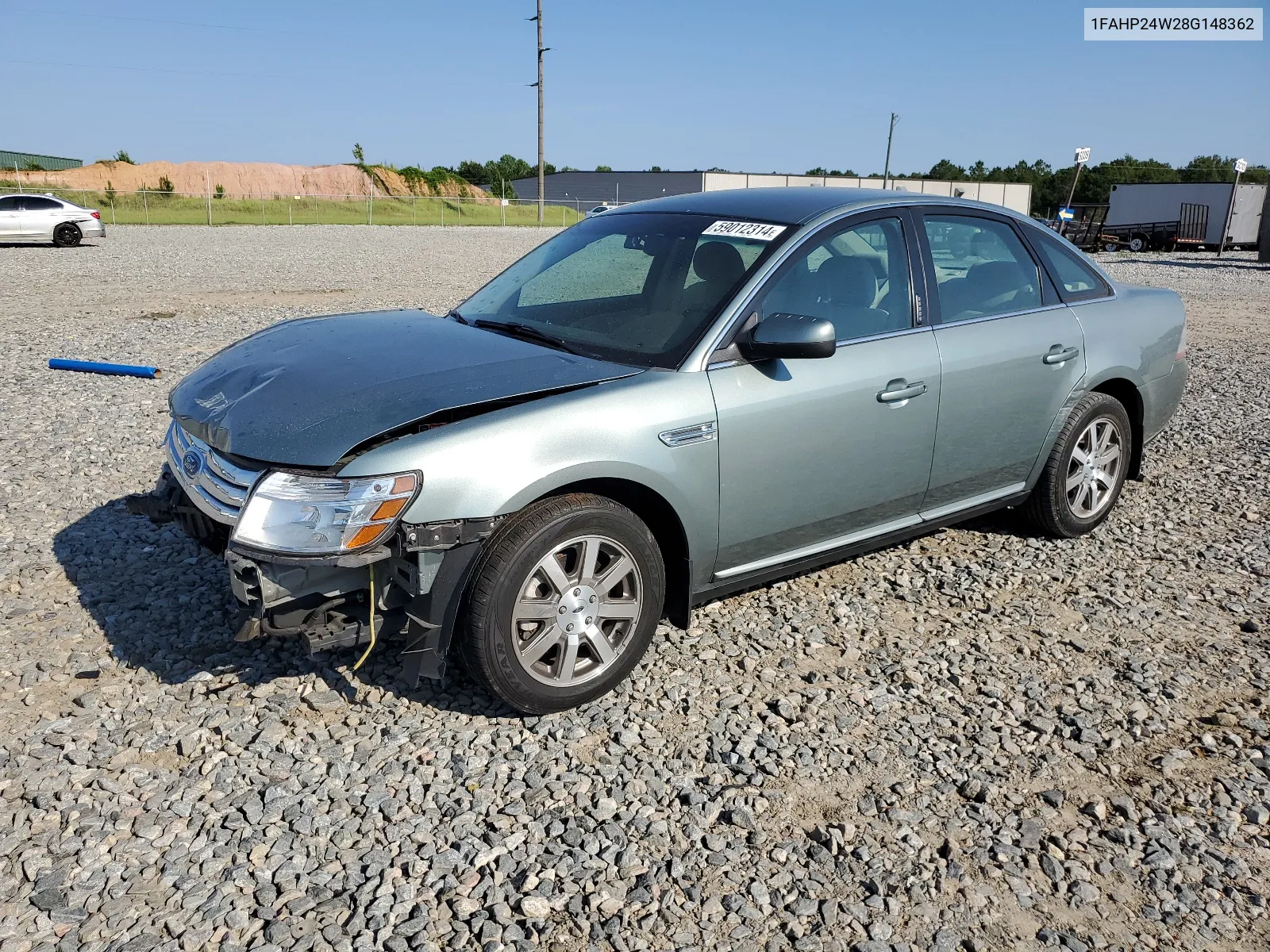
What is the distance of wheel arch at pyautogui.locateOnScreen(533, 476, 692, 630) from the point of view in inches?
137

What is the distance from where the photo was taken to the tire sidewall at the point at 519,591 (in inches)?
127

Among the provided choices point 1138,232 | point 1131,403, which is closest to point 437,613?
point 1131,403

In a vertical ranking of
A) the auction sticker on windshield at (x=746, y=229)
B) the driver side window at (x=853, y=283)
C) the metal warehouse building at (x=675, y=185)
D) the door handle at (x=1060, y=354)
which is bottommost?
the door handle at (x=1060, y=354)

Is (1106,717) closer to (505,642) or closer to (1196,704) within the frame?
(1196,704)

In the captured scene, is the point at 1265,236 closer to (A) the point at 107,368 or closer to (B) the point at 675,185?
(A) the point at 107,368

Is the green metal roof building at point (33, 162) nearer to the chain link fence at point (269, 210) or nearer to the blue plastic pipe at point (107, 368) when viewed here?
the chain link fence at point (269, 210)

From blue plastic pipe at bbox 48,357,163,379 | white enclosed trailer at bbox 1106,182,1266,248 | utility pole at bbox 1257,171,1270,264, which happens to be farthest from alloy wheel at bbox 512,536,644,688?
white enclosed trailer at bbox 1106,182,1266,248

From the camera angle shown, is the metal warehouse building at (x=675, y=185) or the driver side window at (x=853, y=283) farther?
the metal warehouse building at (x=675, y=185)

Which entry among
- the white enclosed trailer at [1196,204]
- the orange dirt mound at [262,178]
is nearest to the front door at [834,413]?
the white enclosed trailer at [1196,204]

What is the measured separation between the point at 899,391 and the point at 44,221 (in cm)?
2735

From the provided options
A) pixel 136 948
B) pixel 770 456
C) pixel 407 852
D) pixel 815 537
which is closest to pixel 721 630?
pixel 815 537

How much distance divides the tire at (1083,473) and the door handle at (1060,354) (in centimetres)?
30

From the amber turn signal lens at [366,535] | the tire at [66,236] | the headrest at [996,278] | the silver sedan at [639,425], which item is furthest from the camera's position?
the tire at [66,236]

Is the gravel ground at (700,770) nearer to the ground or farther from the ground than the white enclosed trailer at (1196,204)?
nearer to the ground
